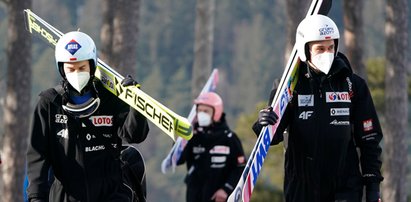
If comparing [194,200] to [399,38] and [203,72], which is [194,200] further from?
[203,72]

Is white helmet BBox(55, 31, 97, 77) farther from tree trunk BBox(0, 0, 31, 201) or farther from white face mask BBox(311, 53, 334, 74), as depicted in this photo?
tree trunk BBox(0, 0, 31, 201)

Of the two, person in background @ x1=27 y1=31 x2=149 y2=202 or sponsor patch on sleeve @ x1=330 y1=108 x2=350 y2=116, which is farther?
sponsor patch on sleeve @ x1=330 y1=108 x2=350 y2=116

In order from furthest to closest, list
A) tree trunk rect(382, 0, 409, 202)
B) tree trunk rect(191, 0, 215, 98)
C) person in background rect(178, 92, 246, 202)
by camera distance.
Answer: tree trunk rect(191, 0, 215, 98) → tree trunk rect(382, 0, 409, 202) → person in background rect(178, 92, 246, 202)

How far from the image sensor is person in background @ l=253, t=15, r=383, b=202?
9.59m

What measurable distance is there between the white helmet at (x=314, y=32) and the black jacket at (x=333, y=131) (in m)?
0.16

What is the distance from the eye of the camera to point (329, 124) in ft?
31.4

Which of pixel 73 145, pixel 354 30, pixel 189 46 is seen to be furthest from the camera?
pixel 189 46

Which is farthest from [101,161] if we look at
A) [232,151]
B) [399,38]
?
[399,38]

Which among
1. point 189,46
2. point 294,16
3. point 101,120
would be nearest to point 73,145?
point 101,120

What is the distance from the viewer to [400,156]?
20828mm

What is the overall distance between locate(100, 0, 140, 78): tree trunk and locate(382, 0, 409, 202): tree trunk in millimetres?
4877

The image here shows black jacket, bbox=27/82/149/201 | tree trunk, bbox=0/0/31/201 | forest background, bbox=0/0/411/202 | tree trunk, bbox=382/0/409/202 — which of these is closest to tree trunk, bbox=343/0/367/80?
tree trunk, bbox=382/0/409/202

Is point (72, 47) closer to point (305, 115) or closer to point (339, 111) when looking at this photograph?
point (305, 115)

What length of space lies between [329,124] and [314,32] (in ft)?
2.48
